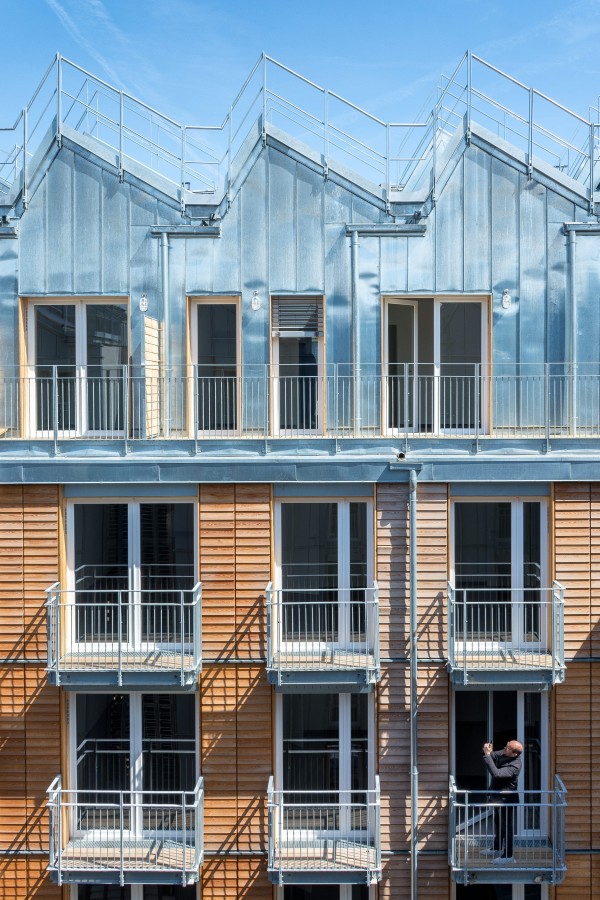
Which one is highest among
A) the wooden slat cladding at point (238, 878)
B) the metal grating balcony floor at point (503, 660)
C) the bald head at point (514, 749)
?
the metal grating balcony floor at point (503, 660)

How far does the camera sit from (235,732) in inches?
486

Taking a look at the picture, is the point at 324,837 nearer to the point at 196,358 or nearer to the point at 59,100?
the point at 196,358

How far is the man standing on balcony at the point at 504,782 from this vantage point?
1166cm

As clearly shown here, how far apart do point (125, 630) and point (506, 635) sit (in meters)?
5.42

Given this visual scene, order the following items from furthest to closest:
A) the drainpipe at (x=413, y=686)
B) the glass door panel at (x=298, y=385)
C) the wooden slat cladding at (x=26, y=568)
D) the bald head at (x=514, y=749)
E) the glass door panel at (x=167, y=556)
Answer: the glass door panel at (x=298, y=385) → the glass door panel at (x=167, y=556) → the wooden slat cladding at (x=26, y=568) → the drainpipe at (x=413, y=686) → the bald head at (x=514, y=749)

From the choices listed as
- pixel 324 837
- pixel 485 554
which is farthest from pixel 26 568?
pixel 485 554

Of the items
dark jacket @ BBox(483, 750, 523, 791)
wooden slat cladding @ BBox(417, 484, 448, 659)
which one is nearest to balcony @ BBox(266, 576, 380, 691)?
wooden slat cladding @ BBox(417, 484, 448, 659)

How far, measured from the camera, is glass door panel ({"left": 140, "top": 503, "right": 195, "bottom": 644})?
12602 millimetres

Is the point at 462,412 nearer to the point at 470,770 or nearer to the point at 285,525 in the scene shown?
the point at 285,525

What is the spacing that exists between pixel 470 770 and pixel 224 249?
323 inches

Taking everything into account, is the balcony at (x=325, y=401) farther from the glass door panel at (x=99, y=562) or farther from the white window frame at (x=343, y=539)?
the glass door panel at (x=99, y=562)

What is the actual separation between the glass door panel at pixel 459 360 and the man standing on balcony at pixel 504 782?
450 cm

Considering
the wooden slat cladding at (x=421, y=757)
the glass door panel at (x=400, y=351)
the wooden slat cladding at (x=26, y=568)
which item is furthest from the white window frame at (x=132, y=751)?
the glass door panel at (x=400, y=351)

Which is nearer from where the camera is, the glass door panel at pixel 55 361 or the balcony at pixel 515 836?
the balcony at pixel 515 836
